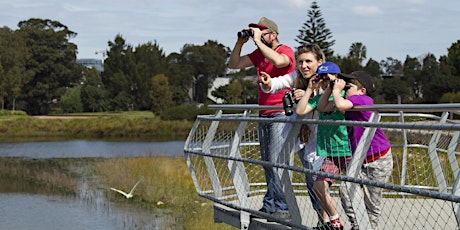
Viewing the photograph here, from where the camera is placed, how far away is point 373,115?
5281mm

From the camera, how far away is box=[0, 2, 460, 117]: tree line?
79812mm

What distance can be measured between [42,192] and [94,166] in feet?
20.2

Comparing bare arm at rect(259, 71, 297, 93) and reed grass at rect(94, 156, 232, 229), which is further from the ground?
bare arm at rect(259, 71, 297, 93)

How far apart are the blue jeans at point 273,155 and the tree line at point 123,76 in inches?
2648

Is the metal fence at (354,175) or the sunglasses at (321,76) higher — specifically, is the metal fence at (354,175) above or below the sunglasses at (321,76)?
below

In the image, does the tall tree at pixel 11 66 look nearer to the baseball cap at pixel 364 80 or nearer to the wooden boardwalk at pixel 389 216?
the wooden boardwalk at pixel 389 216

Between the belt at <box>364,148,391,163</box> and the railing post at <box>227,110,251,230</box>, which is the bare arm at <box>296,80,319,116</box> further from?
the railing post at <box>227,110,251,230</box>

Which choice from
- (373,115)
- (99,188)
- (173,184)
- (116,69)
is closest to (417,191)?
(373,115)

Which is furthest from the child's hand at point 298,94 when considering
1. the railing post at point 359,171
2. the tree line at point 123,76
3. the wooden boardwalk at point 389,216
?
the tree line at point 123,76

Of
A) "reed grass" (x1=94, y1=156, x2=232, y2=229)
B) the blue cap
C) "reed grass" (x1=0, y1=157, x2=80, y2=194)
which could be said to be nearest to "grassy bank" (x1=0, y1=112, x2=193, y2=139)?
"reed grass" (x1=0, y1=157, x2=80, y2=194)

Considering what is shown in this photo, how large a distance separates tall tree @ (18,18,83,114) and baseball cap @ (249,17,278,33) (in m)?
84.1

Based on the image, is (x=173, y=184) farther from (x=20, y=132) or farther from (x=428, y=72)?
(x=428, y=72)

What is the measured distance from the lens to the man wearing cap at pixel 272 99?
6.67m

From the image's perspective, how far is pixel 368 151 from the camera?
19.4ft
